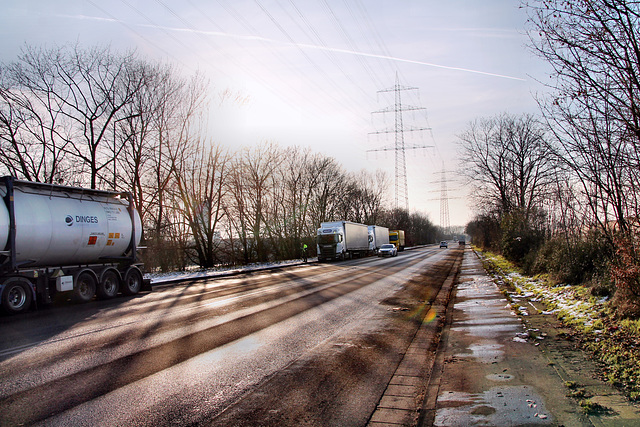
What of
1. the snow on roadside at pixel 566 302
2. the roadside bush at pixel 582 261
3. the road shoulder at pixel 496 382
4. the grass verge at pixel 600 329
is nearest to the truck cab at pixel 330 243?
the roadside bush at pixel 582 261

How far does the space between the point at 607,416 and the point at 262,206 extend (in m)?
43.7

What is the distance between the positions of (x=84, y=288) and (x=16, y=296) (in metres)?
2.59

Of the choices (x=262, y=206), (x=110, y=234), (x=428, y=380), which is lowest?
(x=428, y=380)

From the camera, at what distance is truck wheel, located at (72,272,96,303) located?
47.7ft

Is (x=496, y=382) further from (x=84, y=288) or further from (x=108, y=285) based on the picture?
(x=108, y=285)

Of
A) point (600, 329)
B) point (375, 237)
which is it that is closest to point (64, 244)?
point (600, 329)

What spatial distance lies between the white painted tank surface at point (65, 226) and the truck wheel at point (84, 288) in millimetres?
553

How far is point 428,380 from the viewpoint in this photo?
558 centimetres

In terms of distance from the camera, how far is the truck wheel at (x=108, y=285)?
15562 millimetres

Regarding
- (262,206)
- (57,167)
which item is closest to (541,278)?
(57,167)

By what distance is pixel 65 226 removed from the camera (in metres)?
13.9

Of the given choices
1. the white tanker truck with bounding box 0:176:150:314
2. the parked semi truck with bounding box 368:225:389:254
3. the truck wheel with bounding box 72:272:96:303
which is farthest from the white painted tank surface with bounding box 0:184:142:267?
the parked semi truck with bounding box 368:225:389:254

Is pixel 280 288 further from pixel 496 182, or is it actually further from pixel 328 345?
pixel 496 182

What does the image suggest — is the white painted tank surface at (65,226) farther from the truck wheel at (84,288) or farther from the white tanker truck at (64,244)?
the truck wheel at (84,288)
